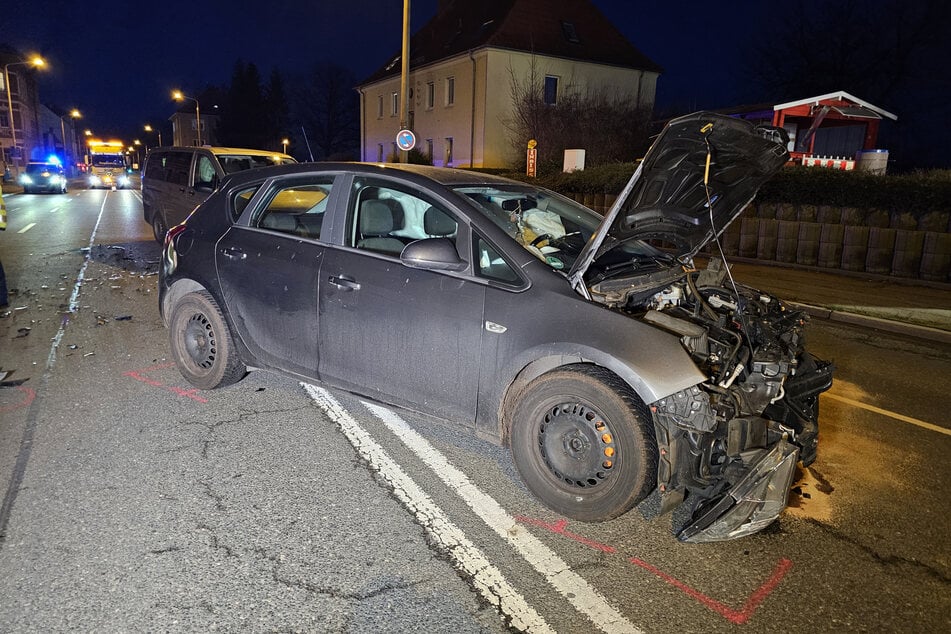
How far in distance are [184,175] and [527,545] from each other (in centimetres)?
1093

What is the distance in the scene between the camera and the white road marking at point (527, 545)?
2.74m

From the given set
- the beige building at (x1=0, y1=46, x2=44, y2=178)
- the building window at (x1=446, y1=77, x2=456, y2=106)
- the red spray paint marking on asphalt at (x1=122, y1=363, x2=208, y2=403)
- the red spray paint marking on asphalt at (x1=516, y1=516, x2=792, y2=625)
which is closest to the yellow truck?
the beige building at (x1=0, y1=46, x2=44, y2=178)

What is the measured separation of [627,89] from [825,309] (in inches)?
1277

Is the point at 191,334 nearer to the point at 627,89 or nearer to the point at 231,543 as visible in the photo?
the point at 231,543

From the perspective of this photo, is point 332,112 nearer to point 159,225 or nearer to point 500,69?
point 500,69

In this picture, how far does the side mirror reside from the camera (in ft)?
12.0

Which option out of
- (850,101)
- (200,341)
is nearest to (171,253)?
(200,341)

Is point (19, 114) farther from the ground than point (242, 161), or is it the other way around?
point (19, 114)

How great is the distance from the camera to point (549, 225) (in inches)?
181

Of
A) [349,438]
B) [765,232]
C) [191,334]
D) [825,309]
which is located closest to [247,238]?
[191,334]

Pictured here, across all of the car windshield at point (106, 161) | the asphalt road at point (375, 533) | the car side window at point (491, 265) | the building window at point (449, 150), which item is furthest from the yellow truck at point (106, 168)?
the car side window at point (491, 265)

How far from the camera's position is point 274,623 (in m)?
2.62

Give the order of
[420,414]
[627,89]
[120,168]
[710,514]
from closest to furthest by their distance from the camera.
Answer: [710,514] < [420,414] < [627,89] < [120,168]

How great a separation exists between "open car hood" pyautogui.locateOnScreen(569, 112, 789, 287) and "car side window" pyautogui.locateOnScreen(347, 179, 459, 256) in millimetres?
1060
